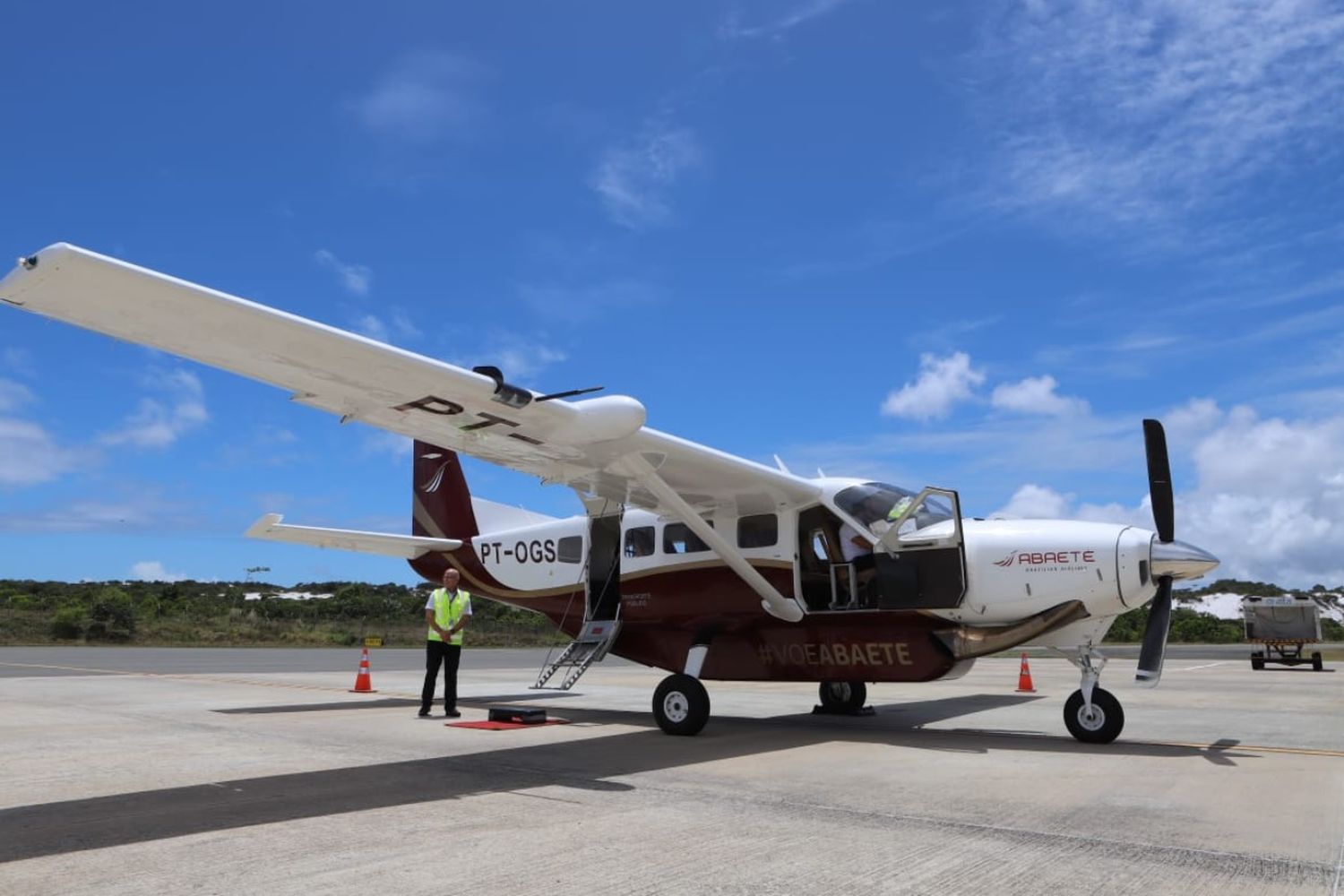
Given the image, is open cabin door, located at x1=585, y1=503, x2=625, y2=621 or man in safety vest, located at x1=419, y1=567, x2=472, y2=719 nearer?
man in safety vest, located at x1=419, y1=567, x2=472, y2=719

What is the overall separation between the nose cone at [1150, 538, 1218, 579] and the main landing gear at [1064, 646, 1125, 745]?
1.01 metres

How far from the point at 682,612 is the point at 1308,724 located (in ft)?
24.1

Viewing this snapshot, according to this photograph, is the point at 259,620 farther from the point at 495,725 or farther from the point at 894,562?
the point at 894,562

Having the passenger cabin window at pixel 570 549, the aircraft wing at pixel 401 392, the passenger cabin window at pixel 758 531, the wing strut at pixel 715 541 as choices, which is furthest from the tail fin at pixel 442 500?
the wing strut at pixel 715 541

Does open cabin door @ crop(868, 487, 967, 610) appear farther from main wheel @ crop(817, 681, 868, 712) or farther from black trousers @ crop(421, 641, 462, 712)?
black trousers @ crop(421, 641, 462, 712)

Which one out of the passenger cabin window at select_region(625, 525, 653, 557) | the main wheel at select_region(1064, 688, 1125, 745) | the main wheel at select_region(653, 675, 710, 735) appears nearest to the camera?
the main wheel at select_region(1064, 688, 1125, 745)

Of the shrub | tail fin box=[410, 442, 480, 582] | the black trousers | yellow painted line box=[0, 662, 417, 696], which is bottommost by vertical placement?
yellow painted line box=[0, 662, 417, 696]

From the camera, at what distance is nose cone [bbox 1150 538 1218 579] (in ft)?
28.4

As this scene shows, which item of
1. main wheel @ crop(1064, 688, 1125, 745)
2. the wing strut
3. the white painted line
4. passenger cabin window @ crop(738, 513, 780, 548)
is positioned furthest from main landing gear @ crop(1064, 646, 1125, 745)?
the white painted line

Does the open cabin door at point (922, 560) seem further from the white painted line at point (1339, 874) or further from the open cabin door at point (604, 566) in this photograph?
the white painted line at point (1339, 874)

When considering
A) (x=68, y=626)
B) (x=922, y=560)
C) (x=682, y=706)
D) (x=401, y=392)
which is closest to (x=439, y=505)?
(x=682, y=706)

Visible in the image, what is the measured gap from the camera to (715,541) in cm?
1016

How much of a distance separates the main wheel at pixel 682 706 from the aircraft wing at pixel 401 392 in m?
1.83

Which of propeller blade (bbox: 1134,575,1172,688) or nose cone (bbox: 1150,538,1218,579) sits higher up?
nose cone (bbox: 1150,538,1218,579)
